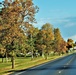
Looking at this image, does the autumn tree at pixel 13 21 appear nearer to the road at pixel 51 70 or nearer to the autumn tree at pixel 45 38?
the road at pixel 51 70

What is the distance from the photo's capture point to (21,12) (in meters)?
42.2

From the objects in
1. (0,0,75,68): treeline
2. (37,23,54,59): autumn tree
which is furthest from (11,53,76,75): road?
(37,23,54,59): autumn tree

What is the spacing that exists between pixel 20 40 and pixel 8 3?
17.3ft

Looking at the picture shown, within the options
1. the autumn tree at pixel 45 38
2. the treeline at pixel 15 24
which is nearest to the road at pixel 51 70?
the treeline at pixel 15 24

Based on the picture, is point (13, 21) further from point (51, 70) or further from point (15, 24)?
point (51, 70)

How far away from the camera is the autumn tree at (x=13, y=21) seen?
40.8 m

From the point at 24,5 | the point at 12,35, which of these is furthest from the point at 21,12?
the point at 12,35

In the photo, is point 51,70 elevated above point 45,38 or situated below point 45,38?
below

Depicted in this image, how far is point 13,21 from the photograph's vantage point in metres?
41.3

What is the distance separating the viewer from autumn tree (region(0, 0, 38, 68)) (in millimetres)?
40812

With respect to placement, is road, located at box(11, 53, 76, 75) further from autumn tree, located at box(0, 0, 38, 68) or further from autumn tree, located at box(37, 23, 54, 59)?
autumn tree, located at box(37, 23, 54, 59)

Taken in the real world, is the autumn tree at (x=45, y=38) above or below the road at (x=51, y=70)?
above

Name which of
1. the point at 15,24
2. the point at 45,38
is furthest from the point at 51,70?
the point at 45,38

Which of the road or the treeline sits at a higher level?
the treeline
